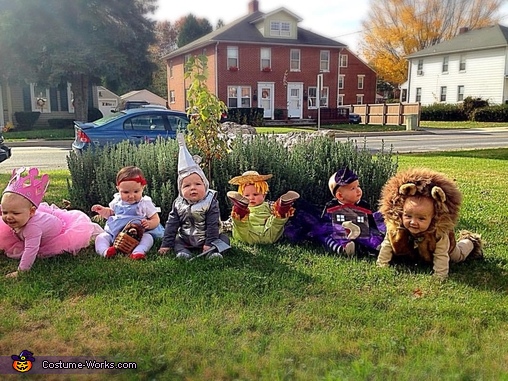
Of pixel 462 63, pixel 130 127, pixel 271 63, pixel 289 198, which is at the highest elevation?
pixel 462 63

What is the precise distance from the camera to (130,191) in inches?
190

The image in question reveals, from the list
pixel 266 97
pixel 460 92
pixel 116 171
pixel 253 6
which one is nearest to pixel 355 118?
pixel 266 97

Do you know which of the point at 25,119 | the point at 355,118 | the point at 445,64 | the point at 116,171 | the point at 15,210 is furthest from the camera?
the point at 445,64

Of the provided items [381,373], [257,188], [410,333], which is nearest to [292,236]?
[257,188]

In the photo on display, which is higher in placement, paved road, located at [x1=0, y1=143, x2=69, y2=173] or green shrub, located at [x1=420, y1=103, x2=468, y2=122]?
green shrub, located at [x1=420, y1=103, x2=468, y2=122]

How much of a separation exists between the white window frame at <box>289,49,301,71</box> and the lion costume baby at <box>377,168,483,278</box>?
33754 millimetres

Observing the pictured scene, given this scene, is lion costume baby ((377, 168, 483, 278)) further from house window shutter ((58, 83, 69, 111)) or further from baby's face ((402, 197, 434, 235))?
house window shutter ((58, 83, 69, 111))

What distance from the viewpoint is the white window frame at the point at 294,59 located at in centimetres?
3666

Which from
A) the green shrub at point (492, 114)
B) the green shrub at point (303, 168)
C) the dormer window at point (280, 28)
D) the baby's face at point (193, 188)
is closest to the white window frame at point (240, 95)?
the dormer window at point (280, 28)

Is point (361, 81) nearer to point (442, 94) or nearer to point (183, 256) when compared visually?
point (442, 94)

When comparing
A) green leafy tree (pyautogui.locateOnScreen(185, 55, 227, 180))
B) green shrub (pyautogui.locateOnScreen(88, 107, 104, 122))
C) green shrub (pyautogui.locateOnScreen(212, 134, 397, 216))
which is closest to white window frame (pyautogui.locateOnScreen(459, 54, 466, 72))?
green shrub (pyautogui.locateOnScreen(88, 107, 104, 122))

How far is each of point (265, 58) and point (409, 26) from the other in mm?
25219

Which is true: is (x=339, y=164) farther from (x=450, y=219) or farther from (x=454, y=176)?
(x=454, y=176)

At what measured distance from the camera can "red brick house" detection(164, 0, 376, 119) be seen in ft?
114
